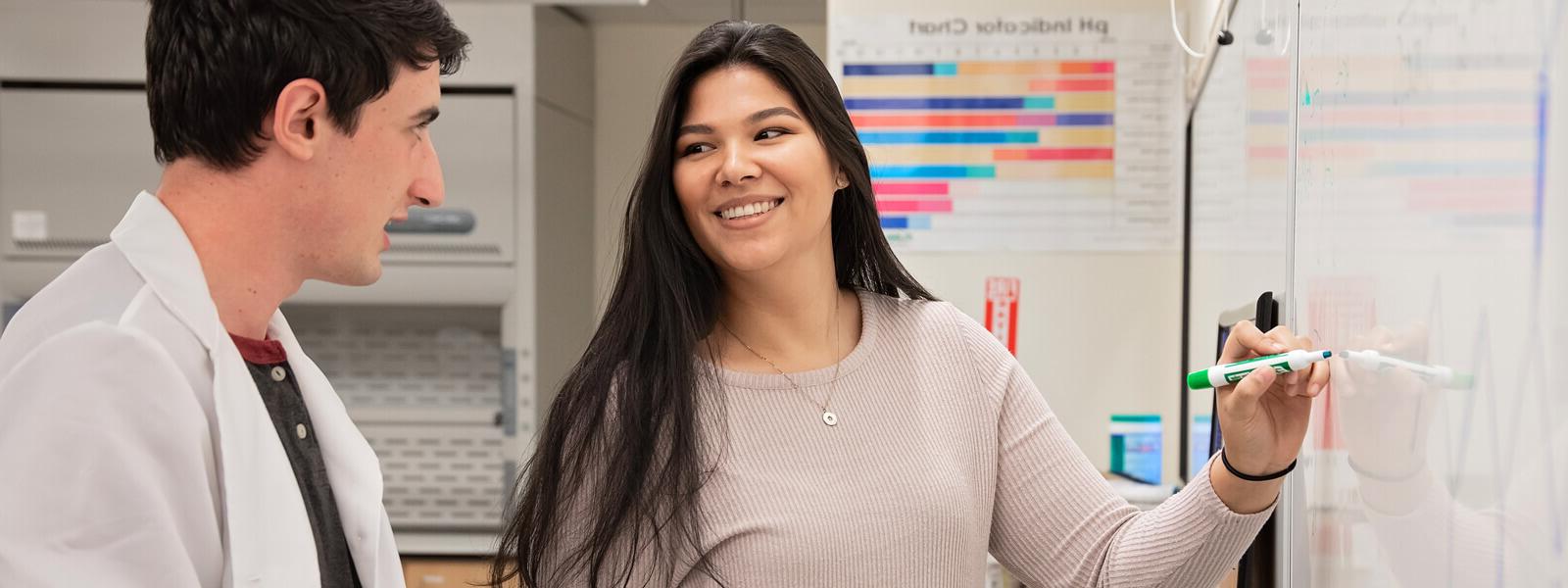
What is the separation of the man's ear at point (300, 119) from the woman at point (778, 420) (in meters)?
0.49

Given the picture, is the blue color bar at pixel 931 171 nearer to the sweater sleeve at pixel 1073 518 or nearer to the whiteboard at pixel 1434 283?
the sweater sleeve at pixel 1073 518

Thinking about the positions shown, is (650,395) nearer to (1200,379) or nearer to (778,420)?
(778,420)

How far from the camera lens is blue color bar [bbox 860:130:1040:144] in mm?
3117

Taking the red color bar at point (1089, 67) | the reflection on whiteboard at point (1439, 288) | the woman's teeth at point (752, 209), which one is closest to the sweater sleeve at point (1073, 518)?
the reflection on whiteboard at point (1439, 288)

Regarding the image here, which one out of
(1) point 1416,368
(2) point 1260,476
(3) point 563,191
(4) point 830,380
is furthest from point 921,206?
(1) point 1416,368

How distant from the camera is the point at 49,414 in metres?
0.72

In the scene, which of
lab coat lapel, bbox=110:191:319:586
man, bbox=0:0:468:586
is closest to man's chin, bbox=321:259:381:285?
man, bbox=0:0:468:586

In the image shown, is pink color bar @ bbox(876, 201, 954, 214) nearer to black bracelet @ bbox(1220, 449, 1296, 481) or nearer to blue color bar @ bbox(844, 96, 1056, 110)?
blue color bar @ bbox(844, 96, 1056, 110)

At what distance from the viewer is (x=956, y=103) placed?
313 centimetres

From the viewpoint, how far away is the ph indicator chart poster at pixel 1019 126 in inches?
121

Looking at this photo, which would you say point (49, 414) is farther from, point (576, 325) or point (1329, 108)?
point (576, 325)

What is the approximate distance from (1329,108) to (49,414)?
0.89 m

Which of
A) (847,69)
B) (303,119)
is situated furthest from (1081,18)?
(303,119)

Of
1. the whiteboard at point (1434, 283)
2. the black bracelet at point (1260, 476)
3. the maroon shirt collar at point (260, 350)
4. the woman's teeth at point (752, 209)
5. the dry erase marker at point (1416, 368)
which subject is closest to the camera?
the whiteboard at point (1434, 283)
